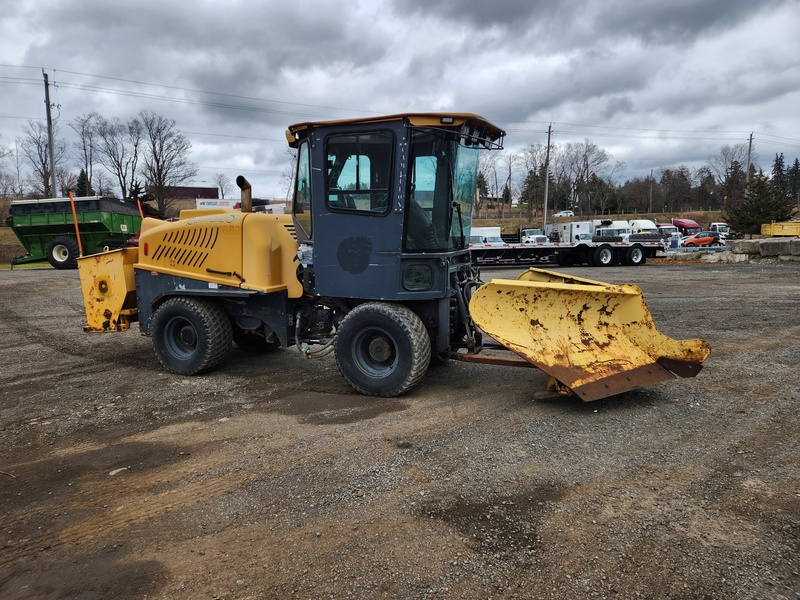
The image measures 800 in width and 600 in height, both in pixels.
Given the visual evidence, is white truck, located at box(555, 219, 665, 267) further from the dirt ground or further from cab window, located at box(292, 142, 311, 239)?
cab window, located at box(292, 142, 311, 239)

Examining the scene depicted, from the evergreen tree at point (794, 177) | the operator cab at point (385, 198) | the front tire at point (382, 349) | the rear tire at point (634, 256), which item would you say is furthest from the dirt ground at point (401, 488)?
the evergreen tree at point (794, 177)

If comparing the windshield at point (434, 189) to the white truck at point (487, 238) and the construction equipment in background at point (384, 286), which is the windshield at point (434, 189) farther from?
the white truck at point (487, 238)

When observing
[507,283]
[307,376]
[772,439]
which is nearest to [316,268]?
[307,376]

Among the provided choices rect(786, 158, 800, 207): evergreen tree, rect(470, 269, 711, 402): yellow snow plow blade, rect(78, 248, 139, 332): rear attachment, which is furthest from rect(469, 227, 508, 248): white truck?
rect(786, 158, 800, 207): evergreen tree

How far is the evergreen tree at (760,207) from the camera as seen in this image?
111 feet

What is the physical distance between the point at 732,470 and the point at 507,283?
2.22 meters

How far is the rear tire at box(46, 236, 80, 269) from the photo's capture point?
2009cm

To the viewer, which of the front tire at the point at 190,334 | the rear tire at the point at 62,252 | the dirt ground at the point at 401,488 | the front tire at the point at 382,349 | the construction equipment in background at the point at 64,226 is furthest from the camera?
the rear tire at the point at 62,252

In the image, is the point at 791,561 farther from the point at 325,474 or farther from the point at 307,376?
the point at 307,376

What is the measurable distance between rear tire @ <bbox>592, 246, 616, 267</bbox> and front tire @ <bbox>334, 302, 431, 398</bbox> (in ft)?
68.3

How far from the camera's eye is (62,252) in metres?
Result: 20.3

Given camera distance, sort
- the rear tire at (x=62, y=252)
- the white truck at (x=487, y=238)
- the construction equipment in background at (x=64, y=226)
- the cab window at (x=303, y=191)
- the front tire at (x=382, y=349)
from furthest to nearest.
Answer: the white truck at (x=487, y=238), the rear tire at (x=62, y=252), the construction equipment in background at (x=64, y=226), the cab window at (x=303, y=191), the front tire at (x=382, y=349)

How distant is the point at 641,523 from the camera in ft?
9.61

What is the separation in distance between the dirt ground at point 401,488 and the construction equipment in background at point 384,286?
1.40ft
